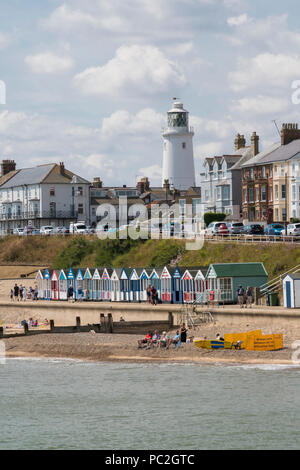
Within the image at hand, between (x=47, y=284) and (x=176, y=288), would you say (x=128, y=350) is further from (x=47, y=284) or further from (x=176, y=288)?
(x=47, y=284)

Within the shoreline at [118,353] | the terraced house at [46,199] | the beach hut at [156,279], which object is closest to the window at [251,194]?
the terraced house at [46,199]

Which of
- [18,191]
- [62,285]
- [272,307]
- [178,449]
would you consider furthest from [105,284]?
[18,191]

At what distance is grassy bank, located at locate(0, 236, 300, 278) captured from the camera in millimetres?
66000

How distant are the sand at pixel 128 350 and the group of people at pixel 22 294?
16.5m

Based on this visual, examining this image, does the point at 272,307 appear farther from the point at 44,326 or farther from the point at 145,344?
the point at 44,326

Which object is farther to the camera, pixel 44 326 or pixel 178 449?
pixel 44 326

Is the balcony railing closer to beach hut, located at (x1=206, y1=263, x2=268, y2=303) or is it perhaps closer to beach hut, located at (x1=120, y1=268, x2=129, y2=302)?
beach hut, located at (x1=120, y1=268, x2=129, y2=302)

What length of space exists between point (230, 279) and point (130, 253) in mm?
25653

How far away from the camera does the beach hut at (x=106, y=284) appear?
6525cm

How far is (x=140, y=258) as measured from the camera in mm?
79750

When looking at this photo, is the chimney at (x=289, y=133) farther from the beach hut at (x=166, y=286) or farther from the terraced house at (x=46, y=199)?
the beach hut at (x=166, y=286)

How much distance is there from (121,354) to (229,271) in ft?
40.5
